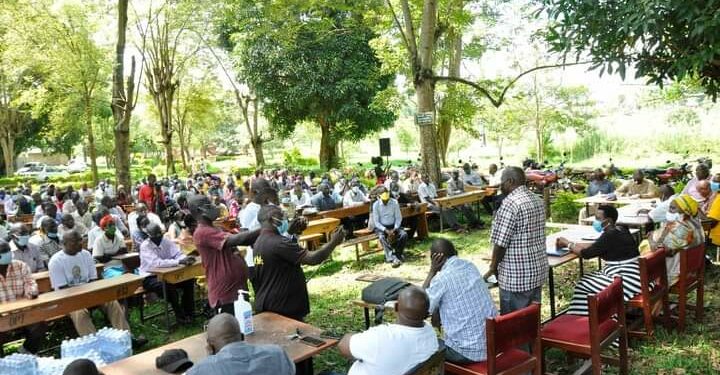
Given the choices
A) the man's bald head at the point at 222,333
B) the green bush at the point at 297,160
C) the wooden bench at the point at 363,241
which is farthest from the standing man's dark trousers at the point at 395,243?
the green bush at the point at 297,160

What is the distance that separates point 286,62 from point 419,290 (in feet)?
80.3

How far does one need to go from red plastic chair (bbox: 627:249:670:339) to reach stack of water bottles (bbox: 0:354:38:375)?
523cm

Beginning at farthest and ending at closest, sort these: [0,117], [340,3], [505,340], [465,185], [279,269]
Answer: [0,117], [465,185], [340,3], [279,269], [505,340]

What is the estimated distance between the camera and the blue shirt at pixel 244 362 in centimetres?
303

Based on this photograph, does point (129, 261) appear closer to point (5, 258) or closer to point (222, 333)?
point (5, 258)

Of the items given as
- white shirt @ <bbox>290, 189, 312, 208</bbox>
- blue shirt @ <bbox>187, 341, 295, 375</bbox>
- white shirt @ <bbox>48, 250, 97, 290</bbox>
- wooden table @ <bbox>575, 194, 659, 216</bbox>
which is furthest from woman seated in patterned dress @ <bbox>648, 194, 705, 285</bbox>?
white shirt @ <bbox>290, 189, 312, 208</bbox>

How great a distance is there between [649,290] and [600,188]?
7.45 metres

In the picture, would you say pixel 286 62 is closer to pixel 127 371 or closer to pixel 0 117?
pixel 0 117

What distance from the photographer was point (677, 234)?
6164mm

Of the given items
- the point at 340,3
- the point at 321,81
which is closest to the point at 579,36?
the point at 340,3

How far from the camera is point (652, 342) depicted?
19.1 ft

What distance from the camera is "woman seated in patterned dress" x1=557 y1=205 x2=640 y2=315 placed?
18.4 feet

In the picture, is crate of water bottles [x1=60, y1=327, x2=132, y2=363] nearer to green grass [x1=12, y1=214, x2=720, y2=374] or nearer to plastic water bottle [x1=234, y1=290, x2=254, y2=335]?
plastic water bottle [x1=234, y1=290, x2=254, y2=335]

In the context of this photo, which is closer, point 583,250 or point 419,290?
point 419,290
